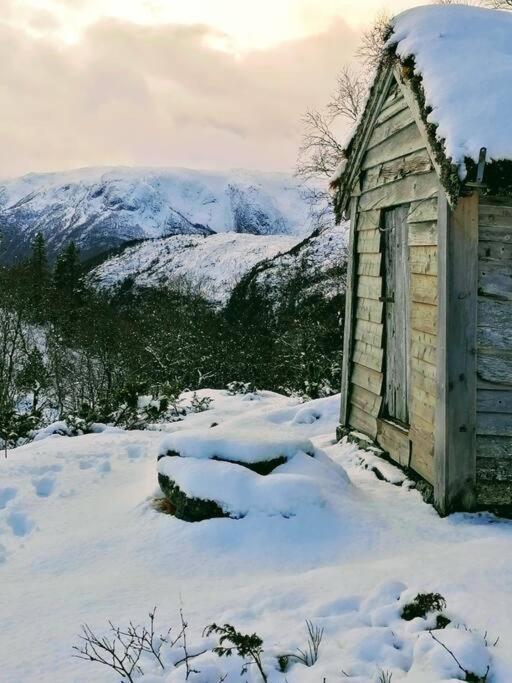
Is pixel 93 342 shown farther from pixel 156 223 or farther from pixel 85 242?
pixel 156 223

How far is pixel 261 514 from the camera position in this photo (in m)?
4.54

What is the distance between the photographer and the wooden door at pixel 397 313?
605cm

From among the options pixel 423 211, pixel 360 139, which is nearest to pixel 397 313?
pixel 423 211

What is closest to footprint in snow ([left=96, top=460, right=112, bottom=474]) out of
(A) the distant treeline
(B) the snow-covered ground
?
(B) the snow-covered ground

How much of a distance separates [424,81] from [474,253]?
1641 millimetres

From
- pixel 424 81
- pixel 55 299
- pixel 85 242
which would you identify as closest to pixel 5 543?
pixel 424 81

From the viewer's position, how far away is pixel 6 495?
5.56m

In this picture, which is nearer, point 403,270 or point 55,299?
point 403,270

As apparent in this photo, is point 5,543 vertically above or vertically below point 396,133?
below

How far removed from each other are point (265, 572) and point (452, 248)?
3.00m

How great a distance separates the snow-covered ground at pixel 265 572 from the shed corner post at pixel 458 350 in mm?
340

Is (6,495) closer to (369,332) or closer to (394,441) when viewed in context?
(394,441)

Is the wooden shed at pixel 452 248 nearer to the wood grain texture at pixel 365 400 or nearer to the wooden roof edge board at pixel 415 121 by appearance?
the wooden roof edge board at pixel 415 121

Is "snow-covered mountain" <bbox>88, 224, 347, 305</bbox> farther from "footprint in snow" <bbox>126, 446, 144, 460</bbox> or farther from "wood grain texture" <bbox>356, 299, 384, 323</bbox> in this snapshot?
"footprint in snow" <bbox>126, 446, 144, 460</bbox>
